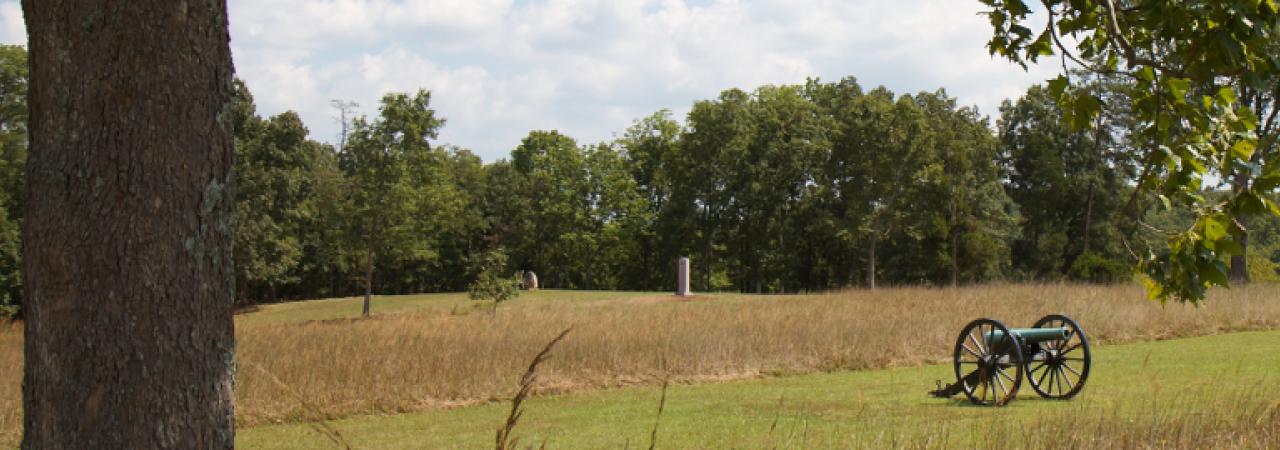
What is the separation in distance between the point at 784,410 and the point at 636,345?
4783 mm

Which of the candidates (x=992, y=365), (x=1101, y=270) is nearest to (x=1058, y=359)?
(x=992, y=365)

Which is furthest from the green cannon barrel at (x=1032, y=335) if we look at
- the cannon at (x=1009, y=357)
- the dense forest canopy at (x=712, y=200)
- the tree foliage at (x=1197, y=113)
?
the dense forest canopy at (x=712, y=200)

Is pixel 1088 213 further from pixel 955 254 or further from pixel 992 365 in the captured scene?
pixel 992 365

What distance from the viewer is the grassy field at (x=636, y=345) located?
12.7 metres

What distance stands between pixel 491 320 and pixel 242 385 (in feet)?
26.1

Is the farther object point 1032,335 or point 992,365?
point 1032,335

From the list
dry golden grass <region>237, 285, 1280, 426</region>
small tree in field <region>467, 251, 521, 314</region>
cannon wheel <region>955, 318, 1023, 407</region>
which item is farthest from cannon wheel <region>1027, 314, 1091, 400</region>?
small tree in field <region>467, 251, 521, 314</region>

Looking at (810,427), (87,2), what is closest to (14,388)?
(810,427)

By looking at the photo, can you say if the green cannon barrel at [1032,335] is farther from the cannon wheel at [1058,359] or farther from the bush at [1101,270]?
the bush at [1101,270]

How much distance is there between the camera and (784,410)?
1093cm

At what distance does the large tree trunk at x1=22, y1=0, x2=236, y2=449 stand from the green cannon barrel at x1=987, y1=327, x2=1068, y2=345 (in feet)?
28.9

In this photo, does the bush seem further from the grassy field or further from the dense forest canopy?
the grassy field

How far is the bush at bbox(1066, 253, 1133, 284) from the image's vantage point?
3116 cm

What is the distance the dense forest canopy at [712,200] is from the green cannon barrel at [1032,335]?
2670 cm
